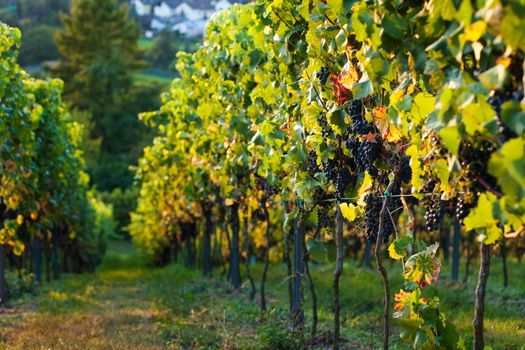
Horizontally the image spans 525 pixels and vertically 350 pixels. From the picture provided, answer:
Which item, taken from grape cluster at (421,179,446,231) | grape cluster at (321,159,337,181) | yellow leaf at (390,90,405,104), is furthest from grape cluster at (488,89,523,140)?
grape cluster at (321,159,337,181)

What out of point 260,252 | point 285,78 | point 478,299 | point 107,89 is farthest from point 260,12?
point 107,89

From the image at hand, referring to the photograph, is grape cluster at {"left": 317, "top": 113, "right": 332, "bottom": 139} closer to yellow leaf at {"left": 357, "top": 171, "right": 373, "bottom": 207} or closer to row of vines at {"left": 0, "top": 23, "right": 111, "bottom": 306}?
yellow leaf at {"left": 357, "top": 171, "right": 373, "bottom": 207}

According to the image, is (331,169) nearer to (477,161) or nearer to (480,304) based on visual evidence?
(480,304)

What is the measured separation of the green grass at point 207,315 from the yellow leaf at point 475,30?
4670mm

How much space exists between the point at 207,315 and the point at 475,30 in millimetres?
7648

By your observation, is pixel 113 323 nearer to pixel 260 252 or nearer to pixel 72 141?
pixel 72 141

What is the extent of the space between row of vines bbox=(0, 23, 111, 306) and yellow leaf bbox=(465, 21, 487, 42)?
686cm

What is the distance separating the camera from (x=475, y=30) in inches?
103

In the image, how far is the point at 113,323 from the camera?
922 cm

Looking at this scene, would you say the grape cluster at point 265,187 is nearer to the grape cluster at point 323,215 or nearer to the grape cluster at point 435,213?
the grape cluster at point 323,215

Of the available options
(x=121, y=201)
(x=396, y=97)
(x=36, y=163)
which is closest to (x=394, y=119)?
(x=396, y=97)

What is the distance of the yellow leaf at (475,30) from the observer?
8.47 feet

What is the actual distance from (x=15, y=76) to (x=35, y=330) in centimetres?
387

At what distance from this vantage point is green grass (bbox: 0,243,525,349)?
7355mm
